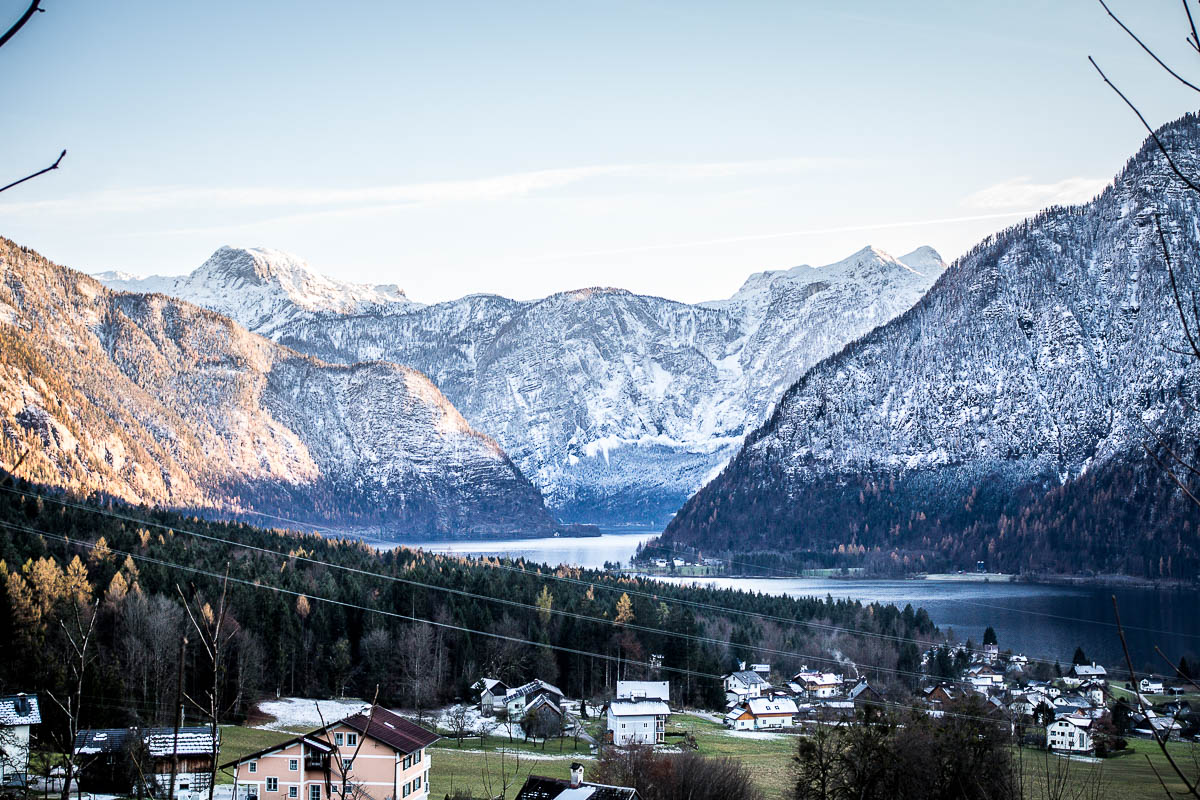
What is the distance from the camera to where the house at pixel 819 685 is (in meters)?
55.5

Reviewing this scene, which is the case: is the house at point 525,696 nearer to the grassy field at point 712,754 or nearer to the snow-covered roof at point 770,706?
the grassy field at point 712,754

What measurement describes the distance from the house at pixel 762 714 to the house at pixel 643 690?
126 inches

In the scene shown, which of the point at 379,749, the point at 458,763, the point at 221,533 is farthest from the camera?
the point at 221,533

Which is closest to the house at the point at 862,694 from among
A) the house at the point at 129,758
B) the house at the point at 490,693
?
the house at the point at 490,693

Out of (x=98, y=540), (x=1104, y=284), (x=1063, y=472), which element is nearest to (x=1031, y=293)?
(x=1104, y=284)

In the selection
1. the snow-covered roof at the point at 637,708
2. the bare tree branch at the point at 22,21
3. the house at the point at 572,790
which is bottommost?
the snow-covered roof at the point at 637,708

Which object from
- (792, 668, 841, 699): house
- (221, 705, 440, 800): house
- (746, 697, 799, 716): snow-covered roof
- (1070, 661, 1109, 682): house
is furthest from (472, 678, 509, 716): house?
(1070, 661, 1109, 682): house

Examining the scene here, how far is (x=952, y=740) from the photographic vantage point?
26.5 metres

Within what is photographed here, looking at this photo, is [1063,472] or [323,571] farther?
[1063,472]

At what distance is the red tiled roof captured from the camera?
93.9 ft

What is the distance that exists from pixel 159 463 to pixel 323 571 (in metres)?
94.2

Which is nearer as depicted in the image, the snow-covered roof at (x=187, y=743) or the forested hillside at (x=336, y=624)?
the snow-covered roof at (x=187, y=743)

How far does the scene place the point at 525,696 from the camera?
49.3m

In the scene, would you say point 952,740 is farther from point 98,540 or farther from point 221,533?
point 221,533
